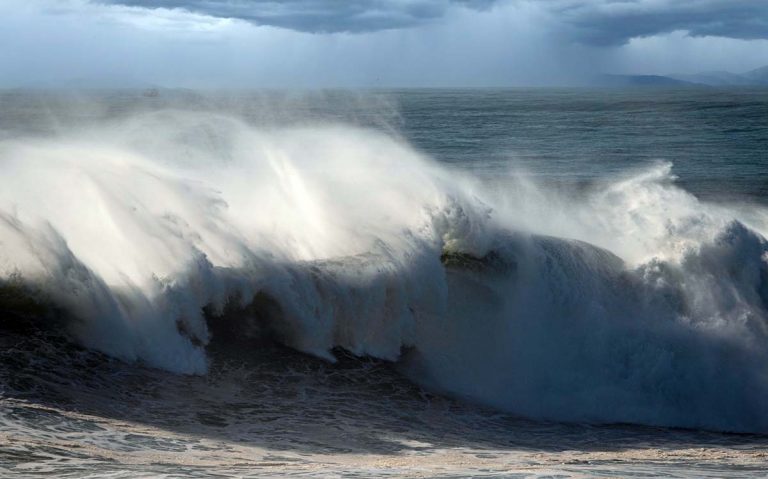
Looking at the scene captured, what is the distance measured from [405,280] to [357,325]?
1.20 m

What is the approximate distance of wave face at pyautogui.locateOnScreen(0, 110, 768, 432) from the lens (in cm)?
1221

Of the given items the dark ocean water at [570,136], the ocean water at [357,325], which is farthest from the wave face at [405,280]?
the dark ocean water at [570,136]

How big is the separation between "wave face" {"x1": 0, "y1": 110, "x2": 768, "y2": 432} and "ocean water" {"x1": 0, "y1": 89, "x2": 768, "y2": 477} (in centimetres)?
4

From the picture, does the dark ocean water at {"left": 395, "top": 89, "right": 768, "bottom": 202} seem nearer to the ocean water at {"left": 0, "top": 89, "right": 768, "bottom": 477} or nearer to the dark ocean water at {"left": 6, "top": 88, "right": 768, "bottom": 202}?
the dark ocean water at {"left": 6, "top": 88, "right": 768, "bottom": 202}

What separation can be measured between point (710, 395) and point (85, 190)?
9724 mm

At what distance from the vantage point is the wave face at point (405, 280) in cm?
1221

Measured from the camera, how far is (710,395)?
46.6 feet

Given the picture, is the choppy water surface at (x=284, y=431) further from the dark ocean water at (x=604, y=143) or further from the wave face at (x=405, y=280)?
the dark ocean water at (x=604, y=143)

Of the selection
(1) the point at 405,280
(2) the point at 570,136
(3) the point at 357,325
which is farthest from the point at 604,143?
(3) the point at 357,325

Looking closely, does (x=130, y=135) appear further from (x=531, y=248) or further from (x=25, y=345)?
(x=25, y=345)

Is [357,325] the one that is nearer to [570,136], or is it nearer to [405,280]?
[405,280]

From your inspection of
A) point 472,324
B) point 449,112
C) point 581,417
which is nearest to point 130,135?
point 472,324

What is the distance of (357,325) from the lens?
1365cm

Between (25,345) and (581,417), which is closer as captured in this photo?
(25,345)
